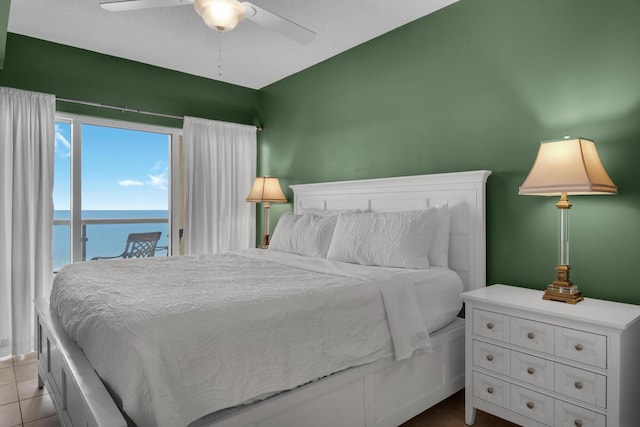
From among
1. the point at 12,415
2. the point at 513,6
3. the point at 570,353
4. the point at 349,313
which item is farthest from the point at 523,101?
the point at 12,415

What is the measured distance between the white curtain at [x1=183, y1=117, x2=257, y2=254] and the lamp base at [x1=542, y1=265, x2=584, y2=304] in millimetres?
3270

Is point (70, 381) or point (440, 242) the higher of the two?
point (440, 242)

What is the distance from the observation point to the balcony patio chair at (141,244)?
4.62 m

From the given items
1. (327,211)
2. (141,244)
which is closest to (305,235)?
(327,211)

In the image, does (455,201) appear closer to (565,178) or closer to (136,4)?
(565,178)

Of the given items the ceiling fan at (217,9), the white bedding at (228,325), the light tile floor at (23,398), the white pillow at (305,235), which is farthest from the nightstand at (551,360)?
the light tile floor at (23,398)

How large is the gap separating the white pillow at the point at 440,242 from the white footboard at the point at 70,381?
1921 millimetres

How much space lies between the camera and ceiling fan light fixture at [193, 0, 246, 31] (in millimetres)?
1826

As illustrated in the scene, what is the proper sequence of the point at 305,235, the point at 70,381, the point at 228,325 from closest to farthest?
the point at 228,325
the point at 70,381
the point at 305,235

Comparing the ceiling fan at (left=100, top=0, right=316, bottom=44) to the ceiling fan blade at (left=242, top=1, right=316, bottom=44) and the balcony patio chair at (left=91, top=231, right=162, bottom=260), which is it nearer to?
the ceiling fan blade at (left=242, top=1, right=316, bottom=44)

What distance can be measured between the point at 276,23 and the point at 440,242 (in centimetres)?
165

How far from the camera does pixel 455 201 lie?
8.54 feet

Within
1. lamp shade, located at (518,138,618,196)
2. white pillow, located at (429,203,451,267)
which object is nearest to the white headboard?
white pillow, located at (429,203,451,267)

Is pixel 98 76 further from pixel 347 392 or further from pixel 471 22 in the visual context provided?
pixel 347 392
